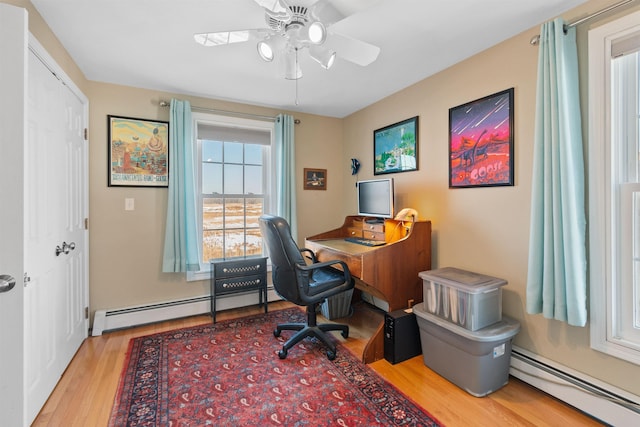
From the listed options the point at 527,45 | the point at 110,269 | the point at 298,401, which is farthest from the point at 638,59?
the point at 110,269

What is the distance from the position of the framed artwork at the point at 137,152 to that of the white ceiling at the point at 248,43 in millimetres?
377

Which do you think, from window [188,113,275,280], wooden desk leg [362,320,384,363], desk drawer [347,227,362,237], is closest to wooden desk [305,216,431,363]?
wooden desk leg [362,320,384,363]

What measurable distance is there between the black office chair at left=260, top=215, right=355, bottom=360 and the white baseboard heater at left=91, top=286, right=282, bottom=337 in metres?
1.01

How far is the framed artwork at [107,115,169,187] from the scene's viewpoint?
270 cm

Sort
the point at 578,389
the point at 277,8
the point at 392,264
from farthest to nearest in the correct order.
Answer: the point at 392,264 → the point at 578,389 → the point at 277,8

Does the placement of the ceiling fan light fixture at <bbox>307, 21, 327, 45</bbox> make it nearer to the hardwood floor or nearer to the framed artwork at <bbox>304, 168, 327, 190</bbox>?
the hardwood floor

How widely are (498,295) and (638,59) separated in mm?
1470

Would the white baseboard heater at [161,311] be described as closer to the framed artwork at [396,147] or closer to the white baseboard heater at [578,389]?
the framed artwork at [396,147]

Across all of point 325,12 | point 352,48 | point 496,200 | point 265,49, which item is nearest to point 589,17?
point 496,200

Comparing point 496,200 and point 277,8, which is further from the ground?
point 277,8

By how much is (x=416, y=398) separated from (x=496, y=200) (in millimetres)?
1428

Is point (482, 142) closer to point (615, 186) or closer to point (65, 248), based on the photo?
point (615, 186)

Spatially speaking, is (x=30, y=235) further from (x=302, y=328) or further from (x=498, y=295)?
(x=498, y=295)

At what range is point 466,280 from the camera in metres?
1.92
